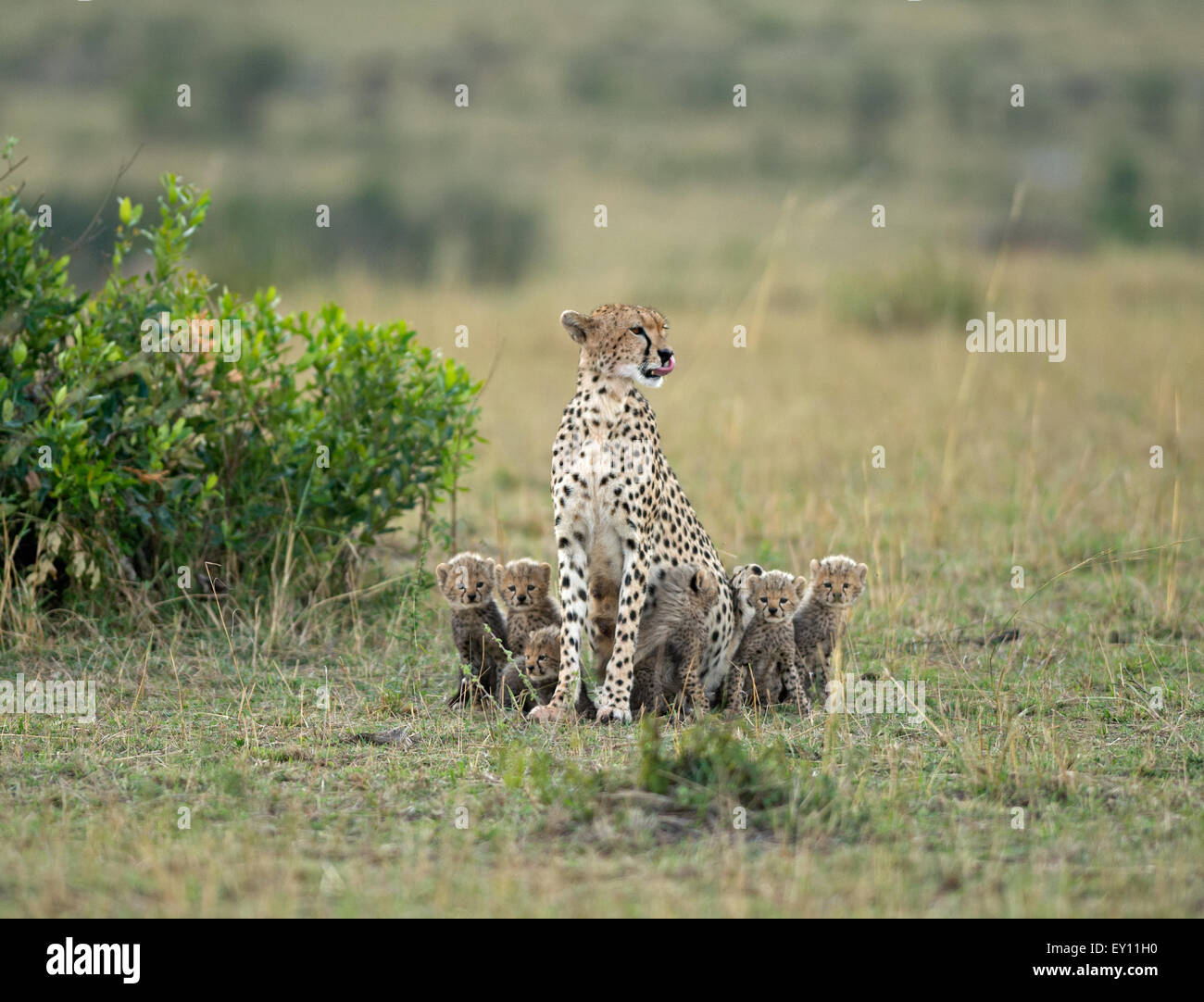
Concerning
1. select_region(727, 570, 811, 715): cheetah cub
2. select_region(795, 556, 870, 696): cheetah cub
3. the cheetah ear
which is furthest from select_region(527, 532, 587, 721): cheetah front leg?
select_region(795, 556, 870, 696): cheetah cub

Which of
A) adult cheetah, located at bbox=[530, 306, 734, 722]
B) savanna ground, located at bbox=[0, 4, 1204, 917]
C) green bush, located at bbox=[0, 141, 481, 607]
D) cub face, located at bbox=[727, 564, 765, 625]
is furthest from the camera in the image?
green bush, located at bbox=[0, 141, 481, 607]

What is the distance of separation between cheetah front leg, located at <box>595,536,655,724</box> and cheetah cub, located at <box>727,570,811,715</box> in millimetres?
422

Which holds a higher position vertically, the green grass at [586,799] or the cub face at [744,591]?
the cub face at [744,591]

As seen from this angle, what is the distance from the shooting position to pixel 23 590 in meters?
6.04

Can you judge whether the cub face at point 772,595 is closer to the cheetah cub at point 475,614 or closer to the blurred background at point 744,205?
the cheetah cub at point 475,614

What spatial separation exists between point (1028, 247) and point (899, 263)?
5220mm

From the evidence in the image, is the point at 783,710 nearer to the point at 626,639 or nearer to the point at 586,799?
the point at 626,639

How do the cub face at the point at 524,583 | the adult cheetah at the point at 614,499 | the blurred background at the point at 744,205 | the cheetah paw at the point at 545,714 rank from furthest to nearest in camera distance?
the blurred background at the point at 744,205 → the cub face at the point at 524,583 → the adult cheetah at the point at 614,499 → the cheetah paw at the point at 545,714

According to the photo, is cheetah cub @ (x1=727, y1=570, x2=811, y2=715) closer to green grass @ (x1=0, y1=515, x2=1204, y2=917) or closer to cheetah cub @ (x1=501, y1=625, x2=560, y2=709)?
green grass @ (x1=0, y1=515, x2=1204, y2=917)

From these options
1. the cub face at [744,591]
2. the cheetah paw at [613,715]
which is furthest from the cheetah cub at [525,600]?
the cub face at [744,591]

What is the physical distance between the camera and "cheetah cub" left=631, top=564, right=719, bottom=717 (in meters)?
5.43

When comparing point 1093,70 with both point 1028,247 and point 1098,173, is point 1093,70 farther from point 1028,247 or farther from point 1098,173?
point 1028,247

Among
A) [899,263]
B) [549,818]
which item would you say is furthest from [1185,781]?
[899,263]

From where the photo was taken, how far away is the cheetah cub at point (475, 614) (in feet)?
19.0
